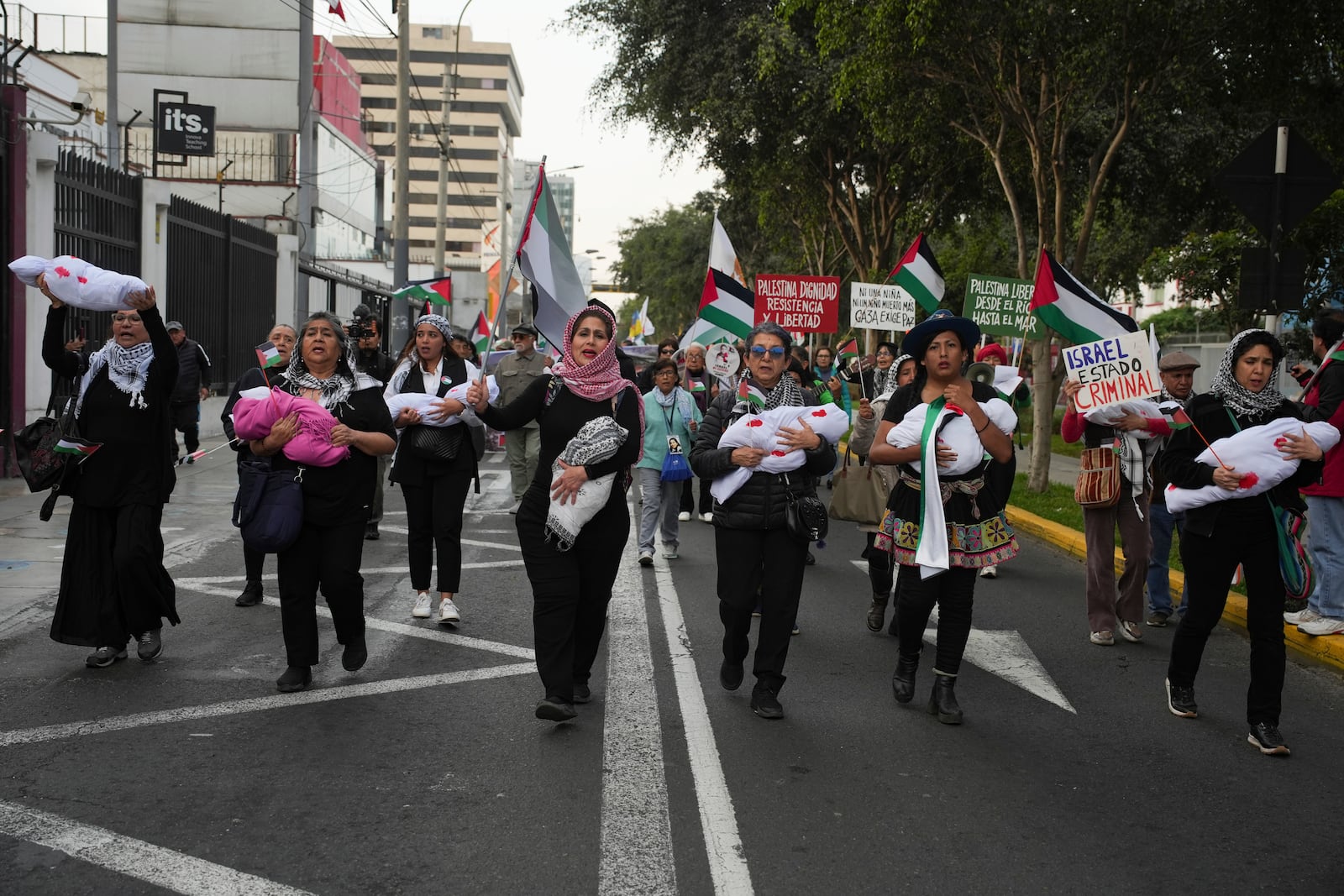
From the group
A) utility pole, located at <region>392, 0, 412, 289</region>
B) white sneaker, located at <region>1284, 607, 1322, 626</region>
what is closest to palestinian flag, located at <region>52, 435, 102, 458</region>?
white sneaker, located at <region>1284, 607, 1322, 626</region>

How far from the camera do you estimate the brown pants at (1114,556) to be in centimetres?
808

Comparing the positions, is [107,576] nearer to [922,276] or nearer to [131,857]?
[131,857]

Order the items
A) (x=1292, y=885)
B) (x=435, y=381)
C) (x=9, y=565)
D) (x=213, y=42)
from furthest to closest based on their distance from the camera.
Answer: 1. (x=213, y=42)
2. (x=9, y=565)
3. (x=435, y=381)
4. (x=1292, y=885)

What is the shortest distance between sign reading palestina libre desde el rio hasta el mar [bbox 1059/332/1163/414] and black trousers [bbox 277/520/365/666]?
382 cm

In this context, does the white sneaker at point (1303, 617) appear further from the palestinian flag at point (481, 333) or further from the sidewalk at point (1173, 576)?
the palestinian flag at point (481, 333)

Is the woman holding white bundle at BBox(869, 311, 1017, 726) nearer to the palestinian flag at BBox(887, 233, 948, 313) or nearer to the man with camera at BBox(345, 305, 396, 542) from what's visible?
the man with camera at BBox(345, 305, 396, 542)

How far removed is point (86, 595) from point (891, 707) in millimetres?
3970

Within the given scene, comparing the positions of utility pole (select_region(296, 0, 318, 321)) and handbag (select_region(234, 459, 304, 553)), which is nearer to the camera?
handbag (select_region(234, 459, 304, 553))

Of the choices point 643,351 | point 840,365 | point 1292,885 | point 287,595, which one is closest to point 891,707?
point 1292,885

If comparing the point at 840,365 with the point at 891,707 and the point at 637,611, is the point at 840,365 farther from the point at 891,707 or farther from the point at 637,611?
the point at 891,707

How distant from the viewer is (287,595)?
→ 639 cm

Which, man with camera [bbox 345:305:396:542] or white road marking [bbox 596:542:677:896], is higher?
man with camera [bbox 345:305:396:542]

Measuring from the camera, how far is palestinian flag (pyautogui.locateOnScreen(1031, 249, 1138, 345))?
316 inches

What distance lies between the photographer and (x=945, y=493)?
6199 mm
